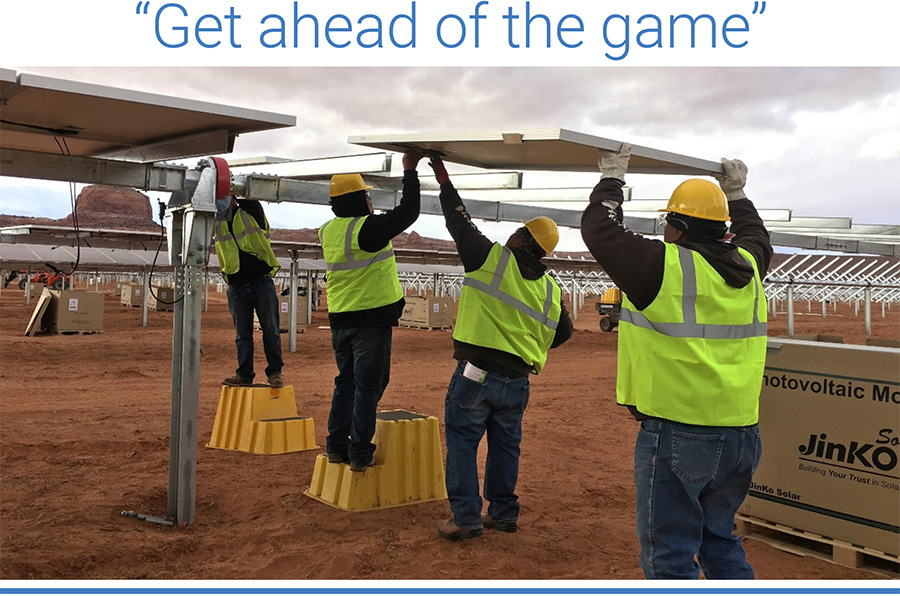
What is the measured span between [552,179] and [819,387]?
394cm

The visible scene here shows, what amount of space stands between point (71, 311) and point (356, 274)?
19520 millimetres

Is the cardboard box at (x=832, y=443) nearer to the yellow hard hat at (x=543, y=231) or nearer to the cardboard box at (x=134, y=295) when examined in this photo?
the yellow hard hat at (x=543, y=231)

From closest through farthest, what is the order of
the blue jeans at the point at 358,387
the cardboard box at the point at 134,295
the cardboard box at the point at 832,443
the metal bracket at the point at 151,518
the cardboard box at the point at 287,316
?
the cardboard box at the point at 832,443, the metal bracket at the point at 151,518, the blue jeans at the point at 358,387, the cardboard box at the point at 287,316, the cardboard box at the point at 134,295

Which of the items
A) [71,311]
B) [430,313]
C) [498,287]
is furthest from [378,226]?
[430,313]

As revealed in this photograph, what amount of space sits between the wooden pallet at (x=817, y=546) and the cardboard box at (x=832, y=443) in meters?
0.04

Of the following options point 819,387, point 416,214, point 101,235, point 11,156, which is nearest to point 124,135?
point 11,156

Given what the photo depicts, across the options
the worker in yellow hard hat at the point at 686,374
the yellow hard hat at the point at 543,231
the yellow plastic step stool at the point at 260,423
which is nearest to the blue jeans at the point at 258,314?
the yellow plastic step stool at the point at 260,423

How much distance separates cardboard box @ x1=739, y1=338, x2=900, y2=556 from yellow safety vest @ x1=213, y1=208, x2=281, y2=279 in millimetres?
4695

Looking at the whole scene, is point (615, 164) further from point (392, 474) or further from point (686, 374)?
point (392, 474)

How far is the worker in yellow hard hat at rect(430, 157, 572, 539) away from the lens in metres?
4.85

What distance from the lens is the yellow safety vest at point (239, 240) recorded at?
278 inches

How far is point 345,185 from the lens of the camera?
214 inches

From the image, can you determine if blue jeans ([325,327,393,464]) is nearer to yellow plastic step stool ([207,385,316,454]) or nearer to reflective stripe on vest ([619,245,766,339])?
yellow plastic step stool ([207,385,316,454])

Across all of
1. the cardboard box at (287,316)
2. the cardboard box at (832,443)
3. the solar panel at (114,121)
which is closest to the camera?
the solar panel at (114,121)
